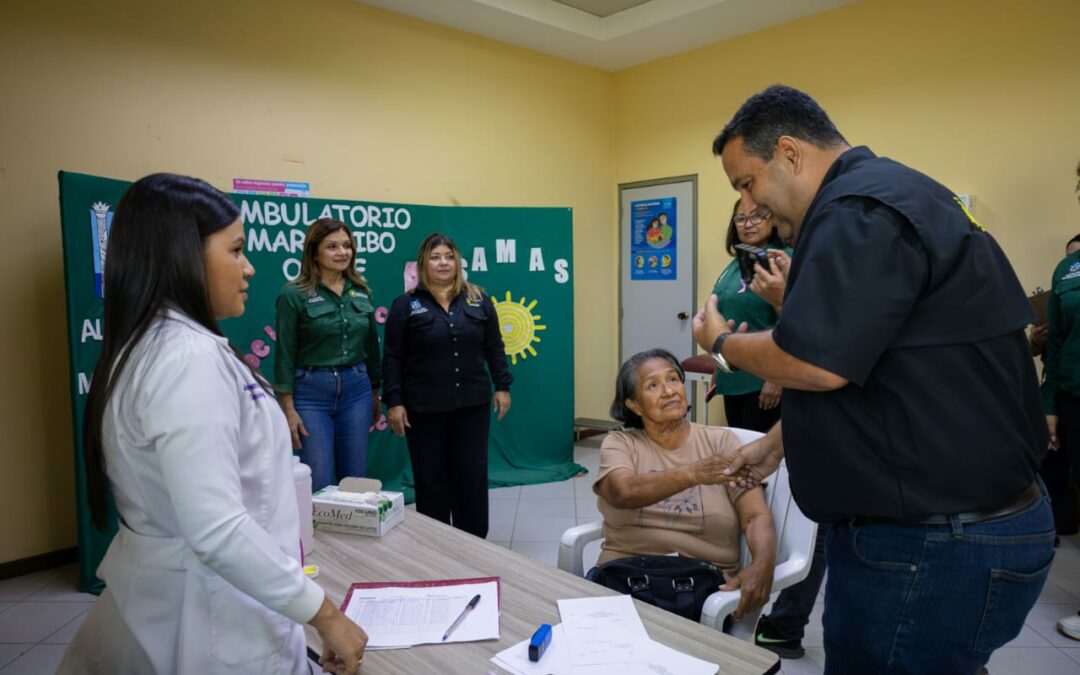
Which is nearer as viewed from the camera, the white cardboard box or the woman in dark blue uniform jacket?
the white cardboard box

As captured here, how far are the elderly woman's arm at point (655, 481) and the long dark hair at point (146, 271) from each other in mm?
1133

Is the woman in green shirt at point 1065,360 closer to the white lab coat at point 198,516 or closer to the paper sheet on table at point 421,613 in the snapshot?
the paper sheet on table at point 421,613

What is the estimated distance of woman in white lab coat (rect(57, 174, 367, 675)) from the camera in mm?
910

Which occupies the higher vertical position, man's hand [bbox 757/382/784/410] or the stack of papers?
man's hand [bbox 757/382/784/410]

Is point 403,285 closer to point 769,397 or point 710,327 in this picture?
point 769,397

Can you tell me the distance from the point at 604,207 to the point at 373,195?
7.14 ft

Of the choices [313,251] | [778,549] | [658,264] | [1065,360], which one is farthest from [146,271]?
[658,264]

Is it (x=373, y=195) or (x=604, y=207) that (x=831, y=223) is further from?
(x=604, y=207)

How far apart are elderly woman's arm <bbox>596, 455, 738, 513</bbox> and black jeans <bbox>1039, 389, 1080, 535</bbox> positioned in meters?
1.83

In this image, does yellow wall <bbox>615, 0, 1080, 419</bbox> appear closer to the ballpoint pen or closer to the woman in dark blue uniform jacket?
the woman in dark blue uniform jacket

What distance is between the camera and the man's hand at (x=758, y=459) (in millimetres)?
1702

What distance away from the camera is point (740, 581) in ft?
5.20

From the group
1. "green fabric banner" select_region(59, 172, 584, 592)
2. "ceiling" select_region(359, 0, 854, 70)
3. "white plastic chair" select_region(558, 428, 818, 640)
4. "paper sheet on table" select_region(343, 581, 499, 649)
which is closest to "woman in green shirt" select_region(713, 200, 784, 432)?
"white plastic chair" select_region(558, 428, 818, 640)

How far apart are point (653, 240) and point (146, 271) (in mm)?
4786
